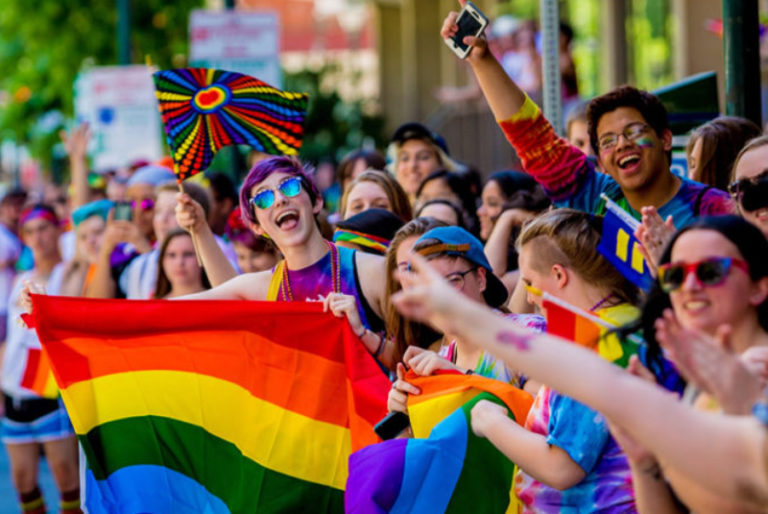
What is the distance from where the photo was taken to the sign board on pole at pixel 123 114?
1343 cm

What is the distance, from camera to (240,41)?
11.3 meters

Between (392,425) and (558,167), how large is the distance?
1.26 meters

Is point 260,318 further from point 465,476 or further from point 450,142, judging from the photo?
point 450,142

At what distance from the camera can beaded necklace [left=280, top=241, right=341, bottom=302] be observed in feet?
16.7

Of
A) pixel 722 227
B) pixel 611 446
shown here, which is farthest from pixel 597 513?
pixel 722 227

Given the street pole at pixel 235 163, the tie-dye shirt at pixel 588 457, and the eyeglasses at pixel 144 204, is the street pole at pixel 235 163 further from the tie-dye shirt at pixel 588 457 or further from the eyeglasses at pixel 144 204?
the tie-dye shirt at pixel 588 457

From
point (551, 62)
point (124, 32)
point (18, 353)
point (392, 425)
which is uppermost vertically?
point (124, 32)

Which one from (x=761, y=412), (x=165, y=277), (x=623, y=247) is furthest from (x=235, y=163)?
(x=761, y=412)

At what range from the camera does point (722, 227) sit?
9.20 feet

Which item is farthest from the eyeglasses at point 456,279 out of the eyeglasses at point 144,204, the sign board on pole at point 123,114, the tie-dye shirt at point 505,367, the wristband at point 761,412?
the sign board on pole at point 123,114

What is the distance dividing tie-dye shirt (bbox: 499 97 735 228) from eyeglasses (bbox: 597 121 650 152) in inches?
6.7

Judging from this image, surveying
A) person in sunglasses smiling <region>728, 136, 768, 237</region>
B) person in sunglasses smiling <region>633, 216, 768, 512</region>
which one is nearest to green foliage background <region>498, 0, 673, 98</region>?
person in sunglasses smiling <region>728, 136, 768, 237</region>

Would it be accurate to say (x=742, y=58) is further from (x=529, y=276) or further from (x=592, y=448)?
(x=592, y=448)

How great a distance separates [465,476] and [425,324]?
978 millimetres
